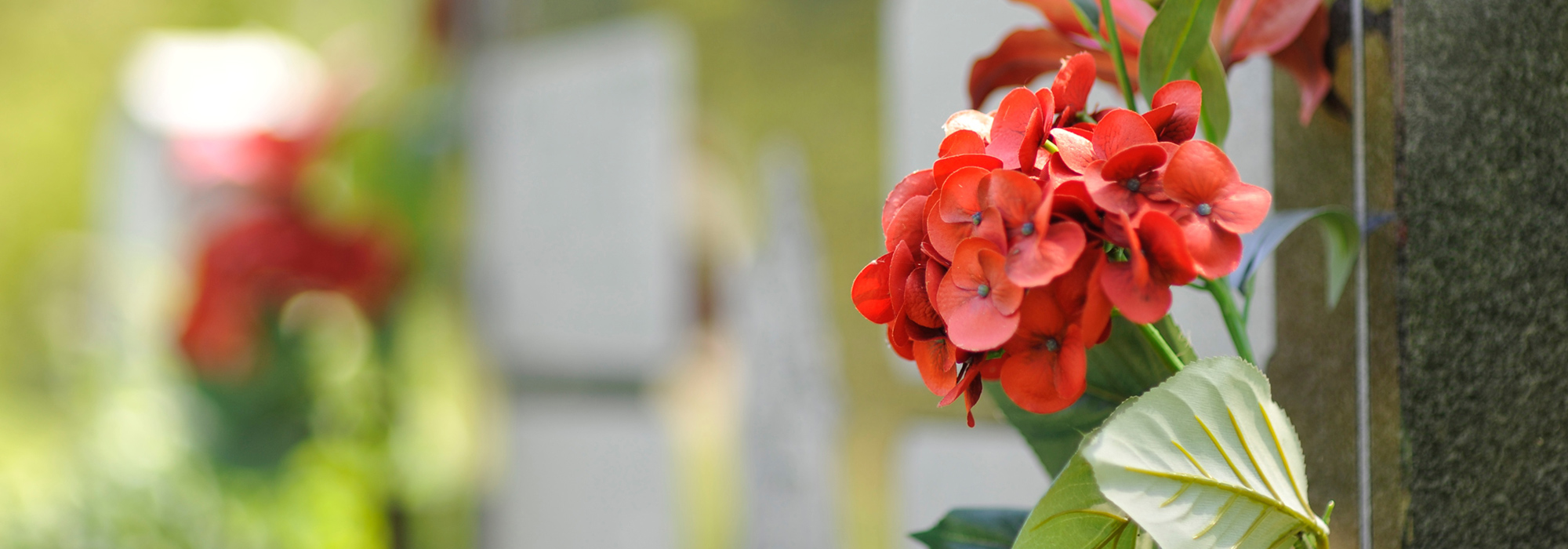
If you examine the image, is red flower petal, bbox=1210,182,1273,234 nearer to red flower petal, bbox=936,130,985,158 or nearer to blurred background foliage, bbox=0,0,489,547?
red flower petal, bbox=936,130,985,158

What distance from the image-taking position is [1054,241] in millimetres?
189

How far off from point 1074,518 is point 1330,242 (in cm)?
13

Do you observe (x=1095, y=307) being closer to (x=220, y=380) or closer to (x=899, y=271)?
(x=899, y=271)

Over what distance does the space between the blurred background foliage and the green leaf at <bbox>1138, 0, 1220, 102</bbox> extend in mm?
927

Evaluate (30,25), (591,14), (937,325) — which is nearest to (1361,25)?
(937,325)

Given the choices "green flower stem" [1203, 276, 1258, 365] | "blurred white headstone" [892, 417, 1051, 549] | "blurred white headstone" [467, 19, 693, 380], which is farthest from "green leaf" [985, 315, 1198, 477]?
Answer: "blurred white headstone" [467, 19, 693, 380]

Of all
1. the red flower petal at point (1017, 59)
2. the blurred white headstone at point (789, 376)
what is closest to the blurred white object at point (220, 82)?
the blurred white headstone at point (789, 376)

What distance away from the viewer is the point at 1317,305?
318 mm

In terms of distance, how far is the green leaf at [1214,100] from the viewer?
10.5 inches

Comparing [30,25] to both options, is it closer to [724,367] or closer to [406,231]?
[406,231]

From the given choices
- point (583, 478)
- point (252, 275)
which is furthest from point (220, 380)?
point (583, 478)

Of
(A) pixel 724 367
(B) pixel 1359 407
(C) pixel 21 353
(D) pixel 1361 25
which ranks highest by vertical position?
(D) pixel 1361 25

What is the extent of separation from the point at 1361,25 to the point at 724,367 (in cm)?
58

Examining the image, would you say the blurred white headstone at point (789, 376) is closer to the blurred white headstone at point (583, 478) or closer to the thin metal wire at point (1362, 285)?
the blurred white headstone at point (583, 478)
